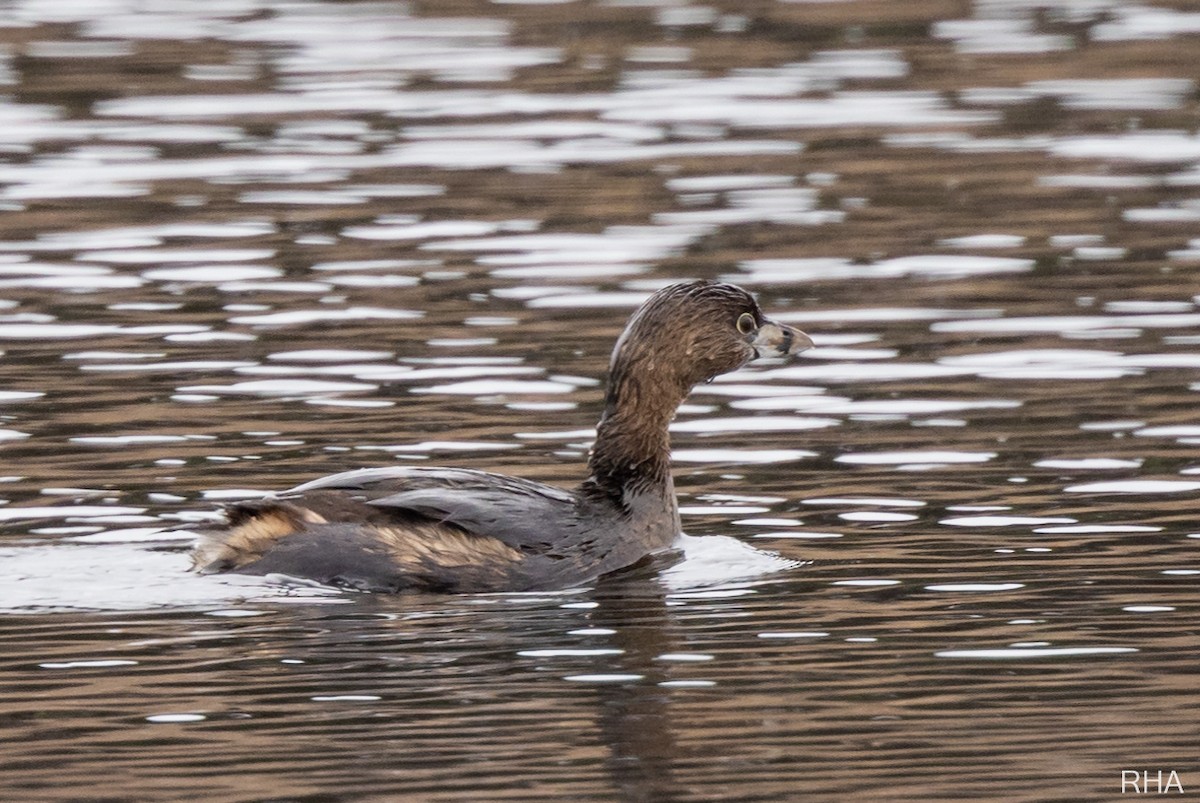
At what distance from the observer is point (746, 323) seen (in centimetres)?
1222

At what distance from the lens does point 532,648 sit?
9898 mm

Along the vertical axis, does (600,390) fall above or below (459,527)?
below

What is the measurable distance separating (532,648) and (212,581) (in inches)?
66.4

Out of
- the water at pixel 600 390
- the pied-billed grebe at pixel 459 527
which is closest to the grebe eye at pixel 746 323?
the pied-billed grebe at pixel 459 527

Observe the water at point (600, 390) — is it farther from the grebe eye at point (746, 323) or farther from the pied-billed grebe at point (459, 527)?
the grebe eye at point (746, 323)

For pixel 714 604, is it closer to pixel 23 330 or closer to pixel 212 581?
pixel 212 581

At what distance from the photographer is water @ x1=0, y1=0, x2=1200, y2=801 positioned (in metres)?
8.83

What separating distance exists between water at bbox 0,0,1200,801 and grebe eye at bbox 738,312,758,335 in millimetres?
795

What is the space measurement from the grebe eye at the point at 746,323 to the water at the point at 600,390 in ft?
2.61

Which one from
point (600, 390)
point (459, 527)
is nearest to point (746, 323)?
point (459, 527)

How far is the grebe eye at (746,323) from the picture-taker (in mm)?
12172

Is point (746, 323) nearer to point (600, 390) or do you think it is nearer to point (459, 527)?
point (459, 527)

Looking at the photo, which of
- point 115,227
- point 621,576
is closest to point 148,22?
point 115,227

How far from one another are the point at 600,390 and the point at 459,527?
3.71 metres
